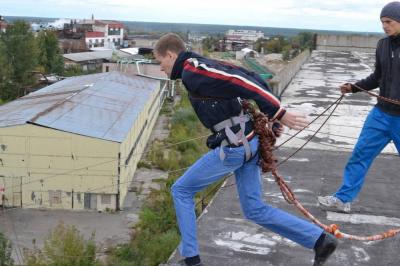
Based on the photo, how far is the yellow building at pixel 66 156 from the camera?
1606cm

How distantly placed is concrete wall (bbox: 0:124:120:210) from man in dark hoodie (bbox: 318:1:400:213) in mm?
11185

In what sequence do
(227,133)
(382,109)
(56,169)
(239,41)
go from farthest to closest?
(239,41) < (56,169) < (382,109) < (227,133)

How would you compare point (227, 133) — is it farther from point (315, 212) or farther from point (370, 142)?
point (315, 212)

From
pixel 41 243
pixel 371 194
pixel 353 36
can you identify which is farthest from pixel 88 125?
pixel 353 36

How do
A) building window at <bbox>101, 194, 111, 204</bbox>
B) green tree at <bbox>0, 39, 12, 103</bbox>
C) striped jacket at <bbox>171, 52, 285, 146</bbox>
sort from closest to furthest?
striped jacket at <bbox>171, 52, 285, 146</bbox>, building window at <bbox>101, 194, 111, 204</bbox>, green tree at <bbox>0, 39, 12, 103</bbox>

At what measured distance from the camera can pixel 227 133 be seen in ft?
12.1

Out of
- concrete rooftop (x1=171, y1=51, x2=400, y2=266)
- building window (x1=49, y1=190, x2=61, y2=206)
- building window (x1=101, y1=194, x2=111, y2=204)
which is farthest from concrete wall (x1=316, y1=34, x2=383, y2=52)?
concrete rooftop (x1=171, y1=51, x2=400, y2=266)

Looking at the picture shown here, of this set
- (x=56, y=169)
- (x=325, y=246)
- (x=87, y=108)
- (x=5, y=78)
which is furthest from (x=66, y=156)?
(x=5, y=78)

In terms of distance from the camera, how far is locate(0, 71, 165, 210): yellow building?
1606 cm

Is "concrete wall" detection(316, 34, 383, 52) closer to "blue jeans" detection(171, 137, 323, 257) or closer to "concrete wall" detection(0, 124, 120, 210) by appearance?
"concrete wall" detection(0, 124, 120, 210)

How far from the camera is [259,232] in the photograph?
4973 mm

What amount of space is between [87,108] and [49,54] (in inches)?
1221

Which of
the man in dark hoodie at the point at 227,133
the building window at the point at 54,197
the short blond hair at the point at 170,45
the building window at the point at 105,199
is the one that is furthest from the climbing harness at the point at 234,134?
the building window at the point at 54,197

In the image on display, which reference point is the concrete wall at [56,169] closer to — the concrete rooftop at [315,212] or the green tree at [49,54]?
the concrete rooftop at [315,212]
